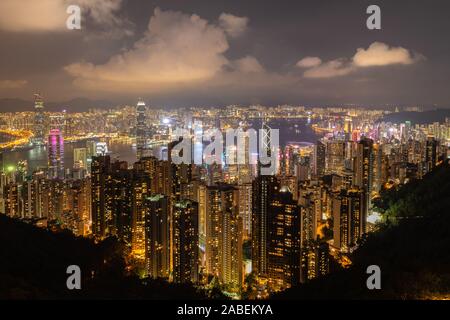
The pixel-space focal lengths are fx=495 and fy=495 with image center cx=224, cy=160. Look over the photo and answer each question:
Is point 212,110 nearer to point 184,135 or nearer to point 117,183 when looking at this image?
point 184,135

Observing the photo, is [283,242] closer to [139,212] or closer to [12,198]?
[139,212]

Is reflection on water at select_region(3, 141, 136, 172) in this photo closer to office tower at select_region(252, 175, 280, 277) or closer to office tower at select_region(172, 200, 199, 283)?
office tower at select_region(172, 200, 199, 283)

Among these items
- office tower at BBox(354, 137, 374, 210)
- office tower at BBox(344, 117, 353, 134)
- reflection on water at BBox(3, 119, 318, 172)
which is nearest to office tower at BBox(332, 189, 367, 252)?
reflection on water at BBox(3, 119, 318, 172)

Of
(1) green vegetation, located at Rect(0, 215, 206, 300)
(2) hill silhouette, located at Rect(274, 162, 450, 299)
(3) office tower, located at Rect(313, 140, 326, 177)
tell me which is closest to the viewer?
(2) hill silhouette, located at Rect(274, 162, 450, 299)

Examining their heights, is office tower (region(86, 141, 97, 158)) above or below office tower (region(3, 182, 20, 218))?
above

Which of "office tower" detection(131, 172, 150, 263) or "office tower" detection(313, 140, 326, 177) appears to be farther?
"office tower" detection(313, 140, 326, 177)

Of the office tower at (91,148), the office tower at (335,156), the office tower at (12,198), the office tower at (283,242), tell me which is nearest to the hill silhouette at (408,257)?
the office tower at (283,242)
